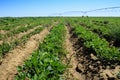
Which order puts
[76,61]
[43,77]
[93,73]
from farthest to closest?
[76,61] < [93,73] < [43,77]

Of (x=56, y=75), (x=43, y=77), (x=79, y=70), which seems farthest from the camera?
(x=79, y=70)

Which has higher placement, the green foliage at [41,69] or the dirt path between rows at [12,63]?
the green foliage at [41,69]

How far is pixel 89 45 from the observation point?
11.3 meters

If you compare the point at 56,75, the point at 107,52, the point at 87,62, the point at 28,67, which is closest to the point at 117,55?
the point at 107,52

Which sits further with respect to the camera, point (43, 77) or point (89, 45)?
point (89, 45)

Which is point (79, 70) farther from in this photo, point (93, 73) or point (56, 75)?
point (56, 75)

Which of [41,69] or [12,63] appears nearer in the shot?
[41,69]

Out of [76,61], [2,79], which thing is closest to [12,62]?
[2,79]

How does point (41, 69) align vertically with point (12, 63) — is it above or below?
above

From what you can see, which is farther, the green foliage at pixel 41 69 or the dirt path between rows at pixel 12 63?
the dirt path between rows at pixel 12 63

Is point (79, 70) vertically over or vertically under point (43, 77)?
under

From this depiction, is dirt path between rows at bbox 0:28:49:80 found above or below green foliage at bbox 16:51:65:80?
below

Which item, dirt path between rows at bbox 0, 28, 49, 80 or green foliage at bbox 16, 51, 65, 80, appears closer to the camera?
green foliage at bbox 16, 51, 65, 80

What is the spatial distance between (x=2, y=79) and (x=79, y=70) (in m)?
2.87
